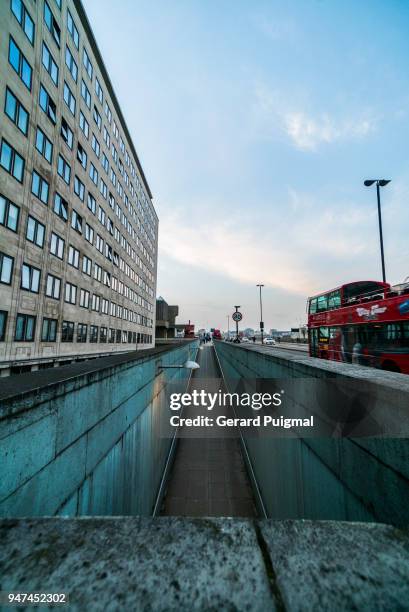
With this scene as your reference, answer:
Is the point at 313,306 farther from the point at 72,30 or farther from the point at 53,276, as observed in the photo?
the point at 72,30

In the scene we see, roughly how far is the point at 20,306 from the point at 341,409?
772 inches

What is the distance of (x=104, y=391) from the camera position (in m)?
4.33

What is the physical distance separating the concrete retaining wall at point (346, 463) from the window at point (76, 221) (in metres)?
24.5

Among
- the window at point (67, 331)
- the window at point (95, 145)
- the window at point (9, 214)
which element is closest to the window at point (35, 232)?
the window at point (9, 214)

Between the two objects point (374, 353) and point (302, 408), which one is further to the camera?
point (374, 353)

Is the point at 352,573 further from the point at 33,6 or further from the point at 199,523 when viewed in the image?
the point at 33,6

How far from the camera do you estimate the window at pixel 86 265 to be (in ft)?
87.0

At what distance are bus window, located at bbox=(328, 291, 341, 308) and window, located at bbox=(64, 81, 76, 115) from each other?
86.3 feet

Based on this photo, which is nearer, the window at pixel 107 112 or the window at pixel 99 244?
the window at pixel 99 244

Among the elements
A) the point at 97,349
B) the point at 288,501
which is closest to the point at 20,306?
the point at 97,349

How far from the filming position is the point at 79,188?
83.5ft

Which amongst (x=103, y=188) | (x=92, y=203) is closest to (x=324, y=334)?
(x=92, y=203)

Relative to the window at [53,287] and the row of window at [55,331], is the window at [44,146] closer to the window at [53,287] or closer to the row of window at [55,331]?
the window at [53,287]

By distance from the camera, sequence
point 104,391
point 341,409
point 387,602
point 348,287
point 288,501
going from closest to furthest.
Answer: point 387,602, point 341,409, point 104,391, point 288,501, point 348,287
